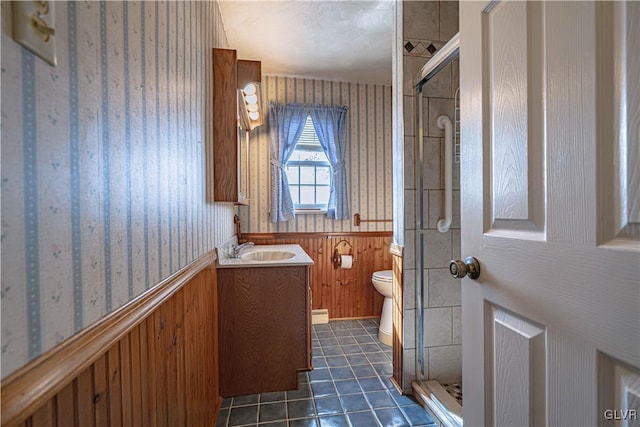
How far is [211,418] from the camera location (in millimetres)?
1493

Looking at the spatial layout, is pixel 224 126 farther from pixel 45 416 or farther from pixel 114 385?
pixel 45 416

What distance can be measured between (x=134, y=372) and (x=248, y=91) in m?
1.79

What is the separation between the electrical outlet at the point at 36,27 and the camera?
0.39m

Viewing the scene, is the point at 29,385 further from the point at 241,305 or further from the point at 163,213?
the point at 241,305

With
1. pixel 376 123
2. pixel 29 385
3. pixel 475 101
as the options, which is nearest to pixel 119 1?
pixel 29 385

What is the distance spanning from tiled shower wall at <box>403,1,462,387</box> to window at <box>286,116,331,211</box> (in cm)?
135

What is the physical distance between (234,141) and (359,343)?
76.3 inches

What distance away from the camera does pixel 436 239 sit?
181 cm

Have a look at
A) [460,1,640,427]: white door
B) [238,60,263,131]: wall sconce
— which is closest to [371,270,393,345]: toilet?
[460,1,640,427]: white door

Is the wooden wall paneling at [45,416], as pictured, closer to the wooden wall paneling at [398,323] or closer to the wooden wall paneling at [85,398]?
the wooden wall paneling at [85,398]

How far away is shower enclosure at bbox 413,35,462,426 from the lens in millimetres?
1782

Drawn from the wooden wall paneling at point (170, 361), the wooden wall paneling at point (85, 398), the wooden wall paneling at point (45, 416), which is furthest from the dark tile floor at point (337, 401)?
the wooden wall paneling at point (45, 416)

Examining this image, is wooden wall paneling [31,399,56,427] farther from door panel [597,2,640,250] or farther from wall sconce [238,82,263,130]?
wall sconce [238,82,263,130]

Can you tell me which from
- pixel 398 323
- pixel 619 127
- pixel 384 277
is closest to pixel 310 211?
pixel 384 277
